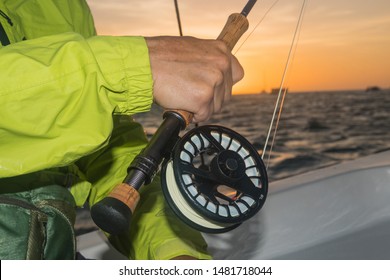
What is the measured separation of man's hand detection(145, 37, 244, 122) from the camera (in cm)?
93

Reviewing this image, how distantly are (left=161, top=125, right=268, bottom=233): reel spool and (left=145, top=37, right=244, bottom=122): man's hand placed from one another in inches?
4.1

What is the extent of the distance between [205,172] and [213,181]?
0.02 m

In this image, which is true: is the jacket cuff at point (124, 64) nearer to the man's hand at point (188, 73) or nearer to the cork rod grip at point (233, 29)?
the man's hand at point (188, 73)

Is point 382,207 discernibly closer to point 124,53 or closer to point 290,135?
point 124,53

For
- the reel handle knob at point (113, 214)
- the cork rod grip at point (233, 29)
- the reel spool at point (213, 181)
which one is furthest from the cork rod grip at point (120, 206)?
the cork rod grip at point (233, 29)

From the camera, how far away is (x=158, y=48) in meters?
0.95

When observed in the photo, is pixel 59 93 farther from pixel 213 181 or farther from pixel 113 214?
pixel 213 181

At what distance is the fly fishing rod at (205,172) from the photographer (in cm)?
95

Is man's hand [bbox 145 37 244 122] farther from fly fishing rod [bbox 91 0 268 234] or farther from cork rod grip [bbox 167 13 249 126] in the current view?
cork rod grip [bbox 167 13 249 126]

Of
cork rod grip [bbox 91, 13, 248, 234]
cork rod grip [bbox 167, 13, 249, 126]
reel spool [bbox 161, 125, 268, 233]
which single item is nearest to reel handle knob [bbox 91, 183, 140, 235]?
cork rod grip [bbox 91, 13, 248, 234]

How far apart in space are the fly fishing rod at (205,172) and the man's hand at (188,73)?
33 millimetres

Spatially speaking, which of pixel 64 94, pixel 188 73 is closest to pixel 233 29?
pixel 188 73

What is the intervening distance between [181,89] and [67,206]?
522mm

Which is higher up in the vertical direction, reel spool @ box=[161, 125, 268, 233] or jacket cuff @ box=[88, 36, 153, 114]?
jacket cuff @ box=[88, 36, 153, 114]
